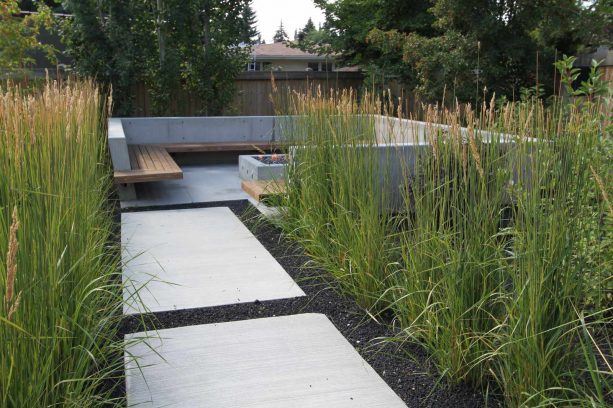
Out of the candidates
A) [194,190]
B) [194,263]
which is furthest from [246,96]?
[194,263]

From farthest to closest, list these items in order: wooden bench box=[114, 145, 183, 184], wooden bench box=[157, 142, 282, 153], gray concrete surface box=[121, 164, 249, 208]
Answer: wooden bench box=[157, 142, 282, 153]
gray concrete surface box=[121, 164, 249, 208]
wooden bench box=[114, 145, 183, 184]

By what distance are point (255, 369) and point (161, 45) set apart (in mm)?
8616

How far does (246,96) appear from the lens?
37.7ft

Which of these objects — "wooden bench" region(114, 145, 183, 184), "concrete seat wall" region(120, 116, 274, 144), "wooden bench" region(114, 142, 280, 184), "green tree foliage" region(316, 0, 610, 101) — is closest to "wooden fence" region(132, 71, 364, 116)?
"green tree foliage" region(316, 0, 610, 101)

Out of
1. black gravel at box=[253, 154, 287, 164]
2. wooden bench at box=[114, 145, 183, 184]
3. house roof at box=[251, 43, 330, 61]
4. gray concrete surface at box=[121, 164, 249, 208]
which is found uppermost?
house roof at box=[251, 43, 330, 61]

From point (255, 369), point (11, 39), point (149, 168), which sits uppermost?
point (11, 39)

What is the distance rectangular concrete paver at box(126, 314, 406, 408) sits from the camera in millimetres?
2184

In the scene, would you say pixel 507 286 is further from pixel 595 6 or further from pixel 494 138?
pixel 595 6

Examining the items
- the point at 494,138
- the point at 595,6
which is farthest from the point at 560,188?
the point at 595,6

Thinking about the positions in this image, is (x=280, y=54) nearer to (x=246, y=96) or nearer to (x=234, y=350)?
(x=246, y=96)

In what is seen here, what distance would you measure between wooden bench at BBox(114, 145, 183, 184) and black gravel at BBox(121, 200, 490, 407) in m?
1.84

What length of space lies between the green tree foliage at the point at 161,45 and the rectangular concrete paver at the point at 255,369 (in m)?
7.57

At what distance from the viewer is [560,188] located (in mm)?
2010

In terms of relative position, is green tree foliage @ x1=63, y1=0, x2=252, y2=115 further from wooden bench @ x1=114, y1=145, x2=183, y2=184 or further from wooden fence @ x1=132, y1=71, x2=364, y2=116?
wooden bench @ x1=114, y1=145, x2=183, y2=184
